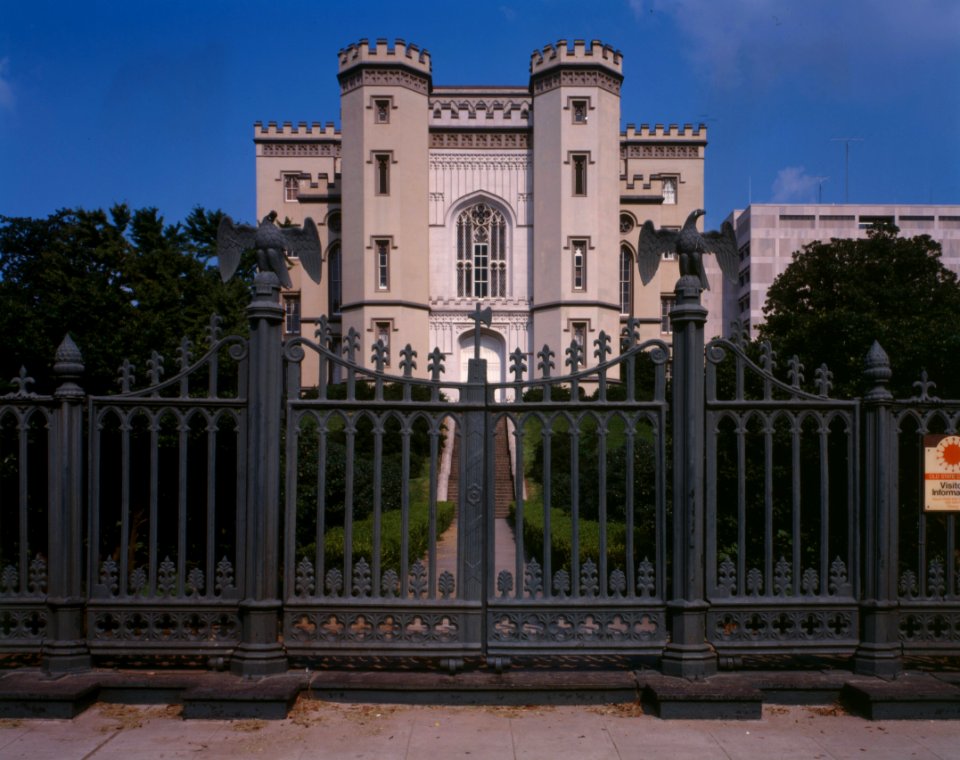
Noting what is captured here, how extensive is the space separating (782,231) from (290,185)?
37106 millimetres

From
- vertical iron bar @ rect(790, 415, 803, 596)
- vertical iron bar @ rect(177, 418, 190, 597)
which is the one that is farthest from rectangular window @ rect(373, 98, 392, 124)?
vertical iron bar @ rect(790, 415, 803, 596)

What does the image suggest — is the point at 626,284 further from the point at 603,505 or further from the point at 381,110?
the point at 603,505

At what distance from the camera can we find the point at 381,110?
119 ft

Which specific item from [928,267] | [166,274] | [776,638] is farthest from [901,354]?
[928,267]

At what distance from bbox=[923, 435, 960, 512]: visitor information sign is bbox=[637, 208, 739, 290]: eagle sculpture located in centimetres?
189

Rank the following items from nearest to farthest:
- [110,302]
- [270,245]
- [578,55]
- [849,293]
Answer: [270,245], [110,302], [849,293], [578,55]

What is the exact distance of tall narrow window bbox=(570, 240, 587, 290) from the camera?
1427 inches

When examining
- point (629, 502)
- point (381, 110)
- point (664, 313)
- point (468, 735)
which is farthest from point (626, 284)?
point (468, 735)

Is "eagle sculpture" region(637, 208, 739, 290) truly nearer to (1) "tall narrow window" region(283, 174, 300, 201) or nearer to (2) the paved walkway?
(2) the paved walkway

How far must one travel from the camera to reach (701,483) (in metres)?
6.16

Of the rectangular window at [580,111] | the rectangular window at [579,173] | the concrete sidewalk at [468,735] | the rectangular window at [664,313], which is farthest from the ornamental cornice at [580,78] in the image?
the concrete sidewalk at [468,735]

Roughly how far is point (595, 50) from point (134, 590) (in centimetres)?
3406

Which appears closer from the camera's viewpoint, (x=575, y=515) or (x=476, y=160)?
(x=575, y=515)

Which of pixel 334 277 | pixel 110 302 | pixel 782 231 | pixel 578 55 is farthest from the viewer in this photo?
pixel 782 231
